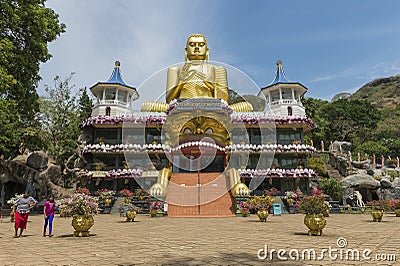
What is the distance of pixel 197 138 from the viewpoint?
23.6 meters

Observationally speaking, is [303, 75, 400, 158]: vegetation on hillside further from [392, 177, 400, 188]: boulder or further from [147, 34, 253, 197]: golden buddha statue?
[147, 34, 253, 197]: golden buddha statue

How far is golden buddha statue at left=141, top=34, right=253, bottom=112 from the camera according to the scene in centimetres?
2598

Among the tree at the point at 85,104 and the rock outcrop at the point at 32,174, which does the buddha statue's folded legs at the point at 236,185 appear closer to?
the rock outcrop at the point at 32,174

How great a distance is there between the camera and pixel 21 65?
17.0m

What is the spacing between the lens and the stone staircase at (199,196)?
1811 centimetres

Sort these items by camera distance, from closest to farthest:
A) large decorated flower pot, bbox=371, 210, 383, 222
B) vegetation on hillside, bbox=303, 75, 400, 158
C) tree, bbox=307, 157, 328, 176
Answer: large decorated flower pot, bbox=371, 210, 383, 222 → tree, bbox=307, 157, 328, 176 → vegetation on hillside, bbox=303, 75, 400, 158

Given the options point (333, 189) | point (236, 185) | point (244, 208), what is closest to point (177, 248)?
point (244, 208)

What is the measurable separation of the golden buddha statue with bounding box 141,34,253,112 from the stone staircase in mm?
7200

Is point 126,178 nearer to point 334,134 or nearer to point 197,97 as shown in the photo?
point 197,97

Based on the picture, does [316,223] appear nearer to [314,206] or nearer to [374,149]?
[314,206]

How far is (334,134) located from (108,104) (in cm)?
3531

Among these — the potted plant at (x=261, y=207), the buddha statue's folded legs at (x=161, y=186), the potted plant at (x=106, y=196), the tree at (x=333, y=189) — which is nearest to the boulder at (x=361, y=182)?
the tree at (x=333, y=189)

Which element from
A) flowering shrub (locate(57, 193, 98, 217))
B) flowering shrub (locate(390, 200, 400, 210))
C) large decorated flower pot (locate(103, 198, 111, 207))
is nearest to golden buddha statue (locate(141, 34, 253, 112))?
large decorated flower pot (locate(103, 198, 111, 207))

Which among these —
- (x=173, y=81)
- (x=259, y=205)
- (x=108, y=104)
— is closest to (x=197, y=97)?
(x=173, y=81)
